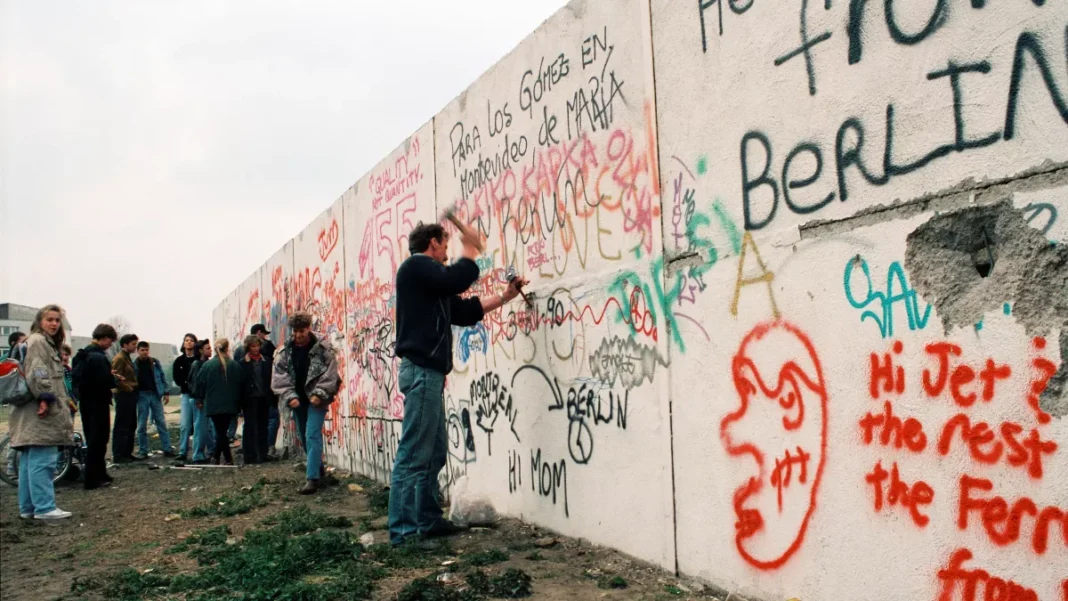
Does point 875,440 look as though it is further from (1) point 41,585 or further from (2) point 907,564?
(1) point 41,585

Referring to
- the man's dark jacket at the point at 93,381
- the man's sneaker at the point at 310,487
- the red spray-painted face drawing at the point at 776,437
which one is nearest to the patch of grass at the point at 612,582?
the red spray-painted face drawing at the point at 776,437

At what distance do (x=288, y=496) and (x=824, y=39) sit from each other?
20.2ft

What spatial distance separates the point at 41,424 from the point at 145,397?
18.8 feet

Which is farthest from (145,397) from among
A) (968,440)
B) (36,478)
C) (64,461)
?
(968,440)

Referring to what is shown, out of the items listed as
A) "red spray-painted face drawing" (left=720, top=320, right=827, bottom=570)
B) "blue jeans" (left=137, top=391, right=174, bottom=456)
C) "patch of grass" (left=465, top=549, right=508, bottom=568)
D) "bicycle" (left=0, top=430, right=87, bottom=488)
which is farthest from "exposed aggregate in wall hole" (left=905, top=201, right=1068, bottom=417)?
"blue jeans" (left=137, top=391, right=174, bottom=456)

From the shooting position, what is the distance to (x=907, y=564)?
2.72m

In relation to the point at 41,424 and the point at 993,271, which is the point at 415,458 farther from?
the point at 41,424

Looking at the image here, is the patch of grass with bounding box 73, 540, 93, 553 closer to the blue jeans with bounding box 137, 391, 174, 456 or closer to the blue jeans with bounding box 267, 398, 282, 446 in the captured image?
the blue jeans with bounding box 267, 398, 282, 446

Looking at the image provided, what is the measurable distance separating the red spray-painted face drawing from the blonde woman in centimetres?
574

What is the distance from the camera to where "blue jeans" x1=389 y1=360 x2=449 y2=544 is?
4918 millimetres

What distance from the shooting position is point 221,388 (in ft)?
33.3

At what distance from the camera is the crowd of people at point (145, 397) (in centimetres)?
667

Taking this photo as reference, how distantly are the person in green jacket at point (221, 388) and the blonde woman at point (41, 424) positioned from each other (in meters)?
3.21

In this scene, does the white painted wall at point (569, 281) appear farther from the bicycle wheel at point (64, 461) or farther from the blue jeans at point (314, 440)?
the bicycle wheel at point (64, 461)
